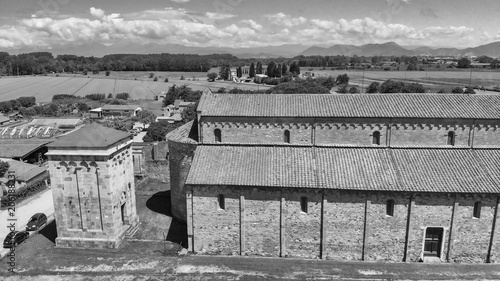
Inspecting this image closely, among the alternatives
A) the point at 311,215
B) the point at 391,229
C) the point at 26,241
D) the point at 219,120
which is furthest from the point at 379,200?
the point at 26,241

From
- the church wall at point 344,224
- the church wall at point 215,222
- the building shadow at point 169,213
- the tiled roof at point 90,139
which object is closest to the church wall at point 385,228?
the church wall at point 344,224

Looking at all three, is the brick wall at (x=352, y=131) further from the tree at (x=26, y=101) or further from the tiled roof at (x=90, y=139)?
the tree at (x=26, y=101)

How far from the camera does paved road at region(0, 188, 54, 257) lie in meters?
28.0

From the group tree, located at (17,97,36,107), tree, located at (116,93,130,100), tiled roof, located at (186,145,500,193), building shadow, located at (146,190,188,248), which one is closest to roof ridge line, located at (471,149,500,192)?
tiled roof, located at (186,145,500,193)

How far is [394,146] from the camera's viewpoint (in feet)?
75.6

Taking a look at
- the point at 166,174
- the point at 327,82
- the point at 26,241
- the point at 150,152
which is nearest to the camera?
the point at 26,241

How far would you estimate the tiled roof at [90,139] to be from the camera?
22.2 m

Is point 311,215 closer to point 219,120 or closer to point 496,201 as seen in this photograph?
point 219,120

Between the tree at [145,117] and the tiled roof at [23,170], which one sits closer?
the tiled roof at [23,170]

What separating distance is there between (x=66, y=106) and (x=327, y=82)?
3069 inches

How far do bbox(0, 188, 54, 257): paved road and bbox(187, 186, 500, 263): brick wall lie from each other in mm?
16033

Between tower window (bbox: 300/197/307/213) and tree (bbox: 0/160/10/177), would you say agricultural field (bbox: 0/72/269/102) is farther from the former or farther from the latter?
tower window (bbox: 300/197/307/213)

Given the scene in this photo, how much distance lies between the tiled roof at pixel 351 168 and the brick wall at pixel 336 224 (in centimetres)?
54

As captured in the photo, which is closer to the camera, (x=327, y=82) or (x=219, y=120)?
(x=219, y=120)
